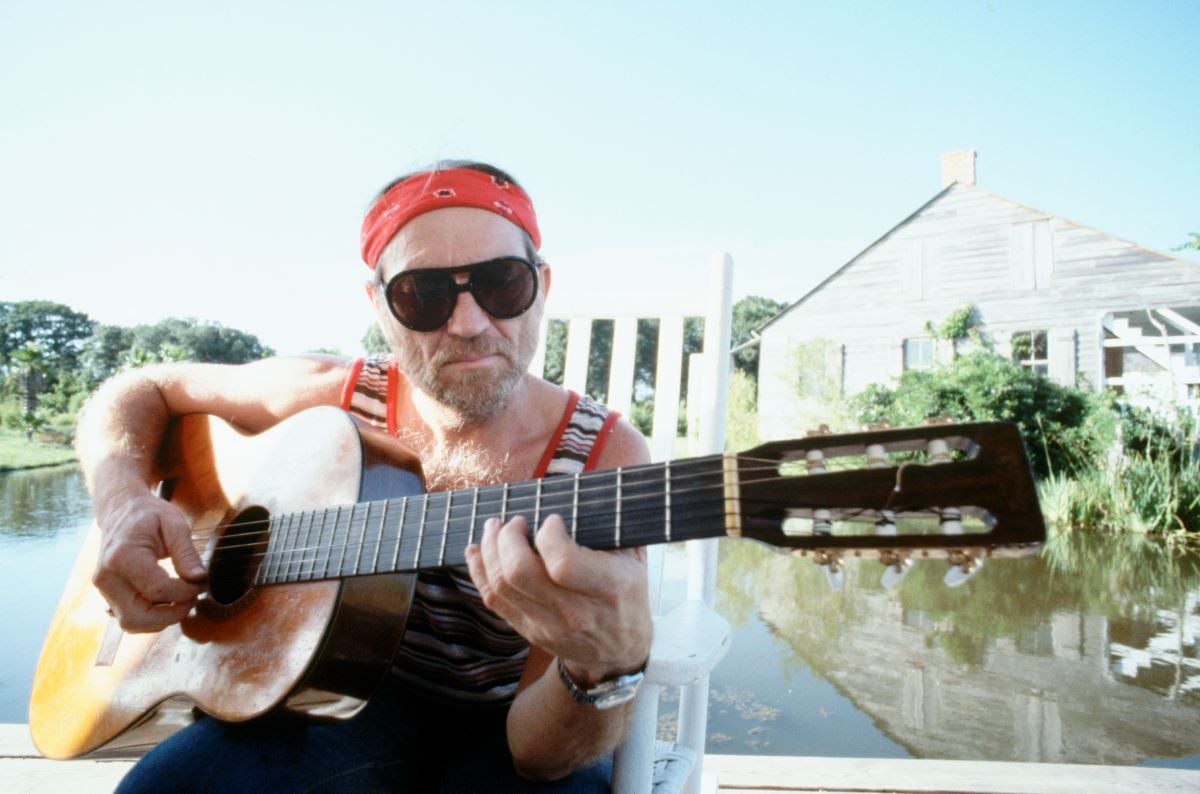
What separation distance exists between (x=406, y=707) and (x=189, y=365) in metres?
1.15

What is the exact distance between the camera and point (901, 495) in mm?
715

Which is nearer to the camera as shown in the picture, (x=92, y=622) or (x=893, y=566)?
(x=893, y=566)

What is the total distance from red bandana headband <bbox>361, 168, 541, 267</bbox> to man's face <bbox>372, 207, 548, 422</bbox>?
0.02 metres

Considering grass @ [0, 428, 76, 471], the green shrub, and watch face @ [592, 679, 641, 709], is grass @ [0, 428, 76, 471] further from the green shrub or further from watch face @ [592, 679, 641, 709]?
the green shrub

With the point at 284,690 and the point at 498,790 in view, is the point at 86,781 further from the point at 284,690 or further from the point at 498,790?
the point at 498,790

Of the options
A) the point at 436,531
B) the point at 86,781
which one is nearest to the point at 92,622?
the point at 86,781

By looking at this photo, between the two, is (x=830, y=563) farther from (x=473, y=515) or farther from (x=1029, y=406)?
(x=1029, y=406)

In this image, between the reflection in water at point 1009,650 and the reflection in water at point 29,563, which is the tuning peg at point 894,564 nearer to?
the reflection in water at point 1009,650

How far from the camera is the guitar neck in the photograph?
0.81 meters

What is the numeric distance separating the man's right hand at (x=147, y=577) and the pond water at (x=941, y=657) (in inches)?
81.9

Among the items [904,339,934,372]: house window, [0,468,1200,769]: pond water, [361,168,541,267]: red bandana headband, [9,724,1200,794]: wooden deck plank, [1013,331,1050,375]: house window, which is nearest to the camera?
[361,168,541,267]: red bandana headband

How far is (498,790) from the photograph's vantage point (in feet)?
3.56

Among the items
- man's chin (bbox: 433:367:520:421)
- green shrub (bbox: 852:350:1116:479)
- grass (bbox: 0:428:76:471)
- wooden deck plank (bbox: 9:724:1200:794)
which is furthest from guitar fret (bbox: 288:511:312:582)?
grass (bbox: 0:428:76:471)

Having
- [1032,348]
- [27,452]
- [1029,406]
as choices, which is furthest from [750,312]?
[27,452]
